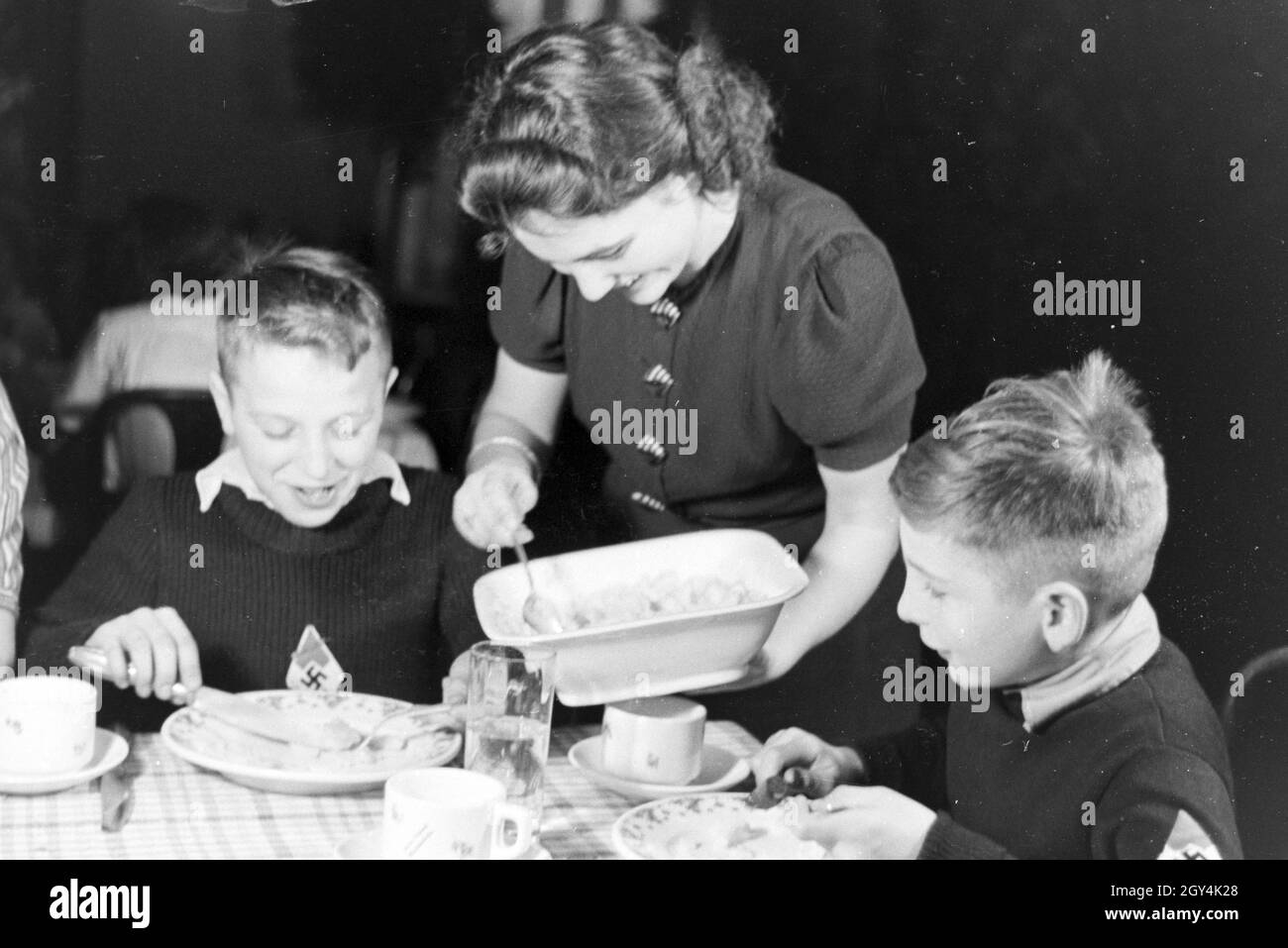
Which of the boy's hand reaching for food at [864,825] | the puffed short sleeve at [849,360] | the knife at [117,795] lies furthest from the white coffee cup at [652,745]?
the knife at [117,795]

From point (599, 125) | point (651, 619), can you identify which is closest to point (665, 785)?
point (651, 619)

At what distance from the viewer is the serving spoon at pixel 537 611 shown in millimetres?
1592

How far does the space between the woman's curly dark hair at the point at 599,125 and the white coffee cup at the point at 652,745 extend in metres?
0.57

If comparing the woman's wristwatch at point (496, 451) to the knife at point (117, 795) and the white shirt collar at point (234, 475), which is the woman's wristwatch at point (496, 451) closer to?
the white shirt collar at point (234, 475)

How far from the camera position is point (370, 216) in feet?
5.19

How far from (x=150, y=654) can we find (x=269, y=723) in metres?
0.20

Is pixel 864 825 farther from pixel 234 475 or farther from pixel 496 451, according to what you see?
A: pixel 234 475

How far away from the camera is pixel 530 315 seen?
1.61 meters

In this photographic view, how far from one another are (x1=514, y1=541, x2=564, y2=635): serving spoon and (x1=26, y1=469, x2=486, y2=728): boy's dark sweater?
0.05 m

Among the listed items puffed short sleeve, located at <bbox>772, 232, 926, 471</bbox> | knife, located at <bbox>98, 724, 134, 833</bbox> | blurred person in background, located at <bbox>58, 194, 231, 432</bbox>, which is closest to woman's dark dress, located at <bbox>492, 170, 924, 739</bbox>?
puffed short sleeve, located at <bbox>772, 232, 926, 471</bbox>

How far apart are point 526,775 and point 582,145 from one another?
2.27 ft

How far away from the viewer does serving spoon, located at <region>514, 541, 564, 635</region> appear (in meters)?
1.59
